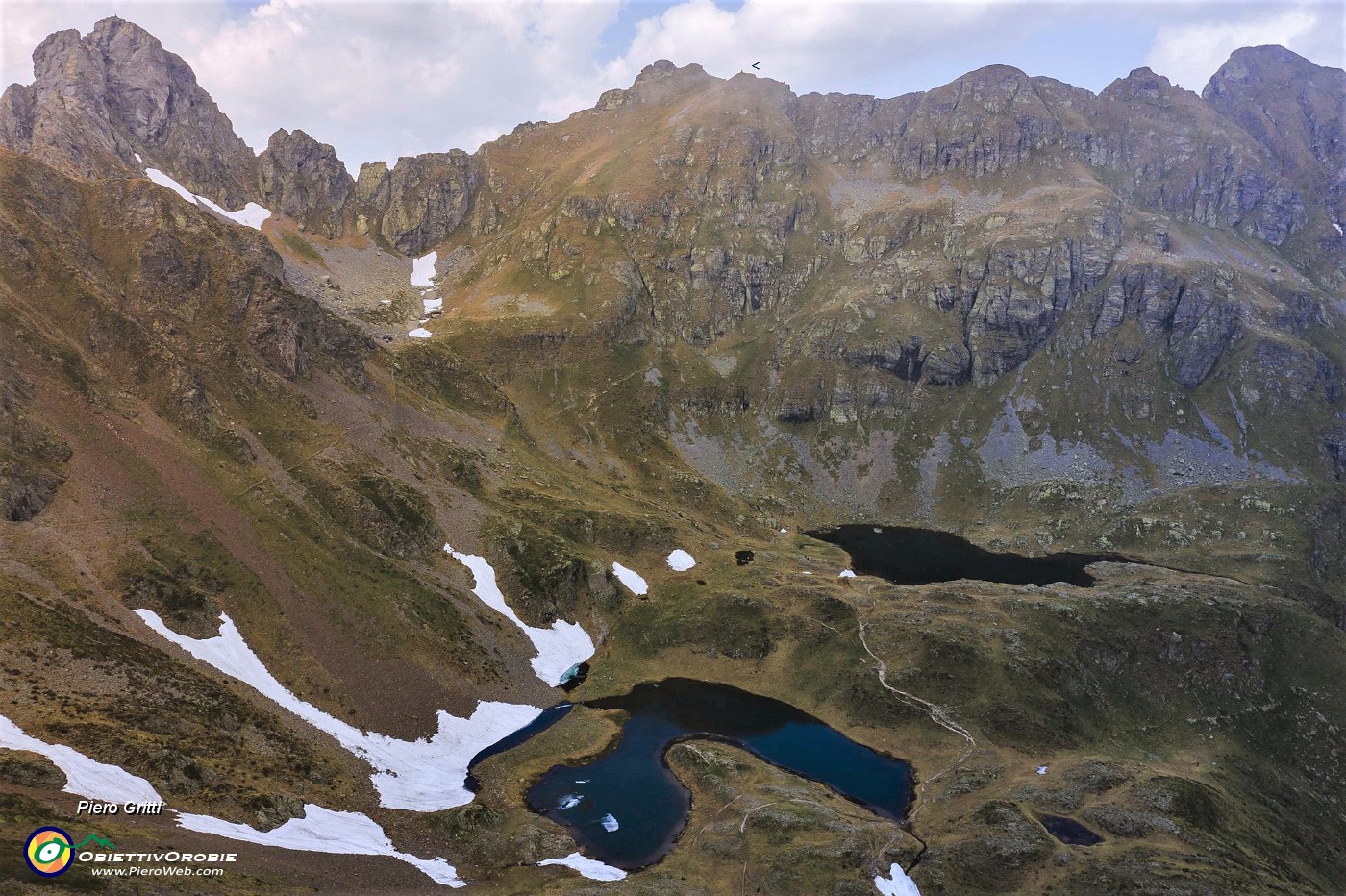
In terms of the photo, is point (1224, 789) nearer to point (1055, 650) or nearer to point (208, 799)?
point (1055, 650)

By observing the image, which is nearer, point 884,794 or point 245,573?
point 884,794

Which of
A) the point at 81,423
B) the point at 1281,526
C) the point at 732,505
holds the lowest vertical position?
the point at 1281,526

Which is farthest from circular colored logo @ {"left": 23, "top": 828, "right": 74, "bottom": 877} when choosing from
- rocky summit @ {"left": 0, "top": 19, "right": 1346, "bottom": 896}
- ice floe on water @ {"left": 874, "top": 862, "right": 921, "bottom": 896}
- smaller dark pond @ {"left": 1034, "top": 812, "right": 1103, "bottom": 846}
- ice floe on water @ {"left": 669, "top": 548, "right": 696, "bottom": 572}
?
ice floe on water @ {"left": 669, "top": 548, "right": 696, "bottom": 572}

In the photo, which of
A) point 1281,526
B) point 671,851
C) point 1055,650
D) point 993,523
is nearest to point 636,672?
point 671,851

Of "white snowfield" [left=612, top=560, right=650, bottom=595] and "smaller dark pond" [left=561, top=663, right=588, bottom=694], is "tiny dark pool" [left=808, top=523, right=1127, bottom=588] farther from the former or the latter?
"smaller dark pond" [left=561, top=663, right=588, bottom=694]

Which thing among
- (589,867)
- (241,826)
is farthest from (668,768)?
(241,826)

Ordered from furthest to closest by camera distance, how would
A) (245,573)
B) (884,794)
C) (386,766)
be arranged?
(245,573) < (884,794) < (386,766)
